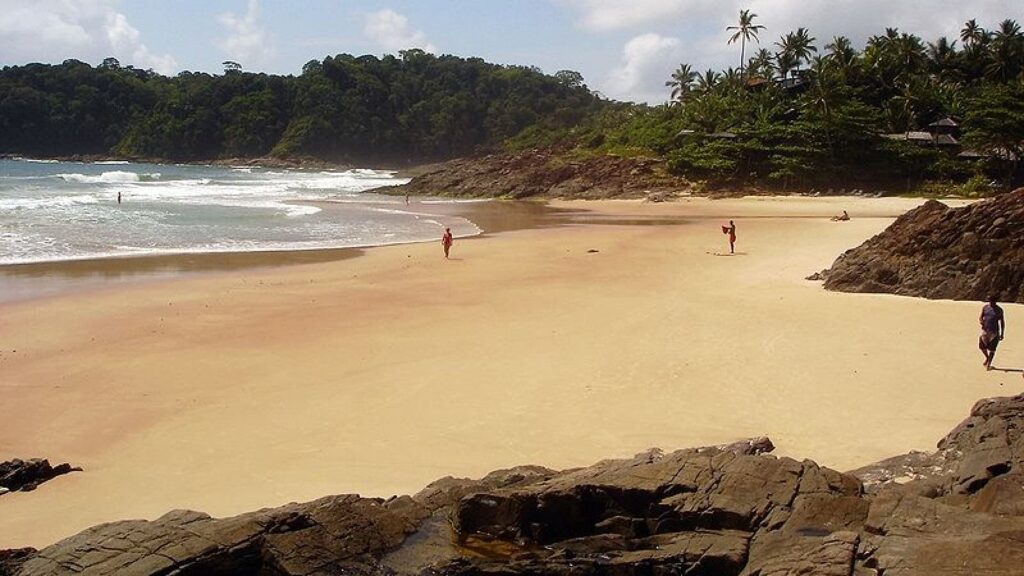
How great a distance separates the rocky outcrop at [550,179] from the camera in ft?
202

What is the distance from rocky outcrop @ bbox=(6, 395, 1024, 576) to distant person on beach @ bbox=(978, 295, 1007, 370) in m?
5.68

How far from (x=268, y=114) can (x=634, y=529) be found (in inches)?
6011

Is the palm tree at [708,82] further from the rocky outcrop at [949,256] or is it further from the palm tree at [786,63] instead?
the rocky outcrop at [949,256]

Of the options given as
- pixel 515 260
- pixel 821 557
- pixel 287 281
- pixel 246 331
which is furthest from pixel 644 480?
pixel 515 260

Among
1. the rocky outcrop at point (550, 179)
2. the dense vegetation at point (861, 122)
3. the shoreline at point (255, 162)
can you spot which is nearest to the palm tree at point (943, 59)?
the dense vegetation at point (861, 122)

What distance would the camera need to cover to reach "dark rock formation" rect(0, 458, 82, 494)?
9594 millimetres

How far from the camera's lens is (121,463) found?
10562mm

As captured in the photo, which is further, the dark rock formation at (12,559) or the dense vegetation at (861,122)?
the dense vegetation at (861,122)

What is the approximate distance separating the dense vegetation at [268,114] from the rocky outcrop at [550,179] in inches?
2560

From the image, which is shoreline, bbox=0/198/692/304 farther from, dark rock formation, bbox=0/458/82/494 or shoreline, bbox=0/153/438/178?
shoreline, bbox=0/153/438/178

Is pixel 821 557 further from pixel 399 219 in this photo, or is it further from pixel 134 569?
pixel 399 219

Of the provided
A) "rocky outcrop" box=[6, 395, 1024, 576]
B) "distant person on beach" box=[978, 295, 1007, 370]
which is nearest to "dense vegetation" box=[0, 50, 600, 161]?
"distant person on beach" box=[978, 295, 1007, 370]

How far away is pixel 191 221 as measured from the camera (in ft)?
136

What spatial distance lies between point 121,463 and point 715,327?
11.5 meters
